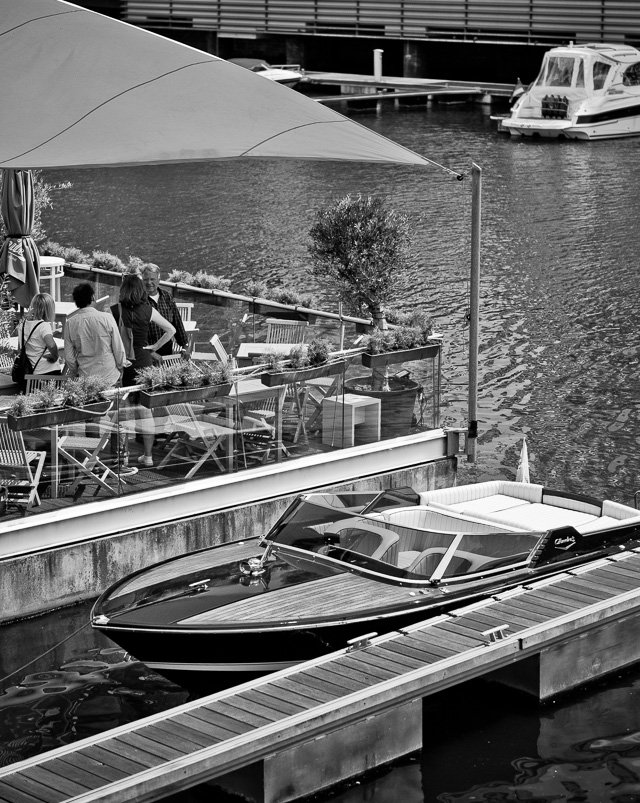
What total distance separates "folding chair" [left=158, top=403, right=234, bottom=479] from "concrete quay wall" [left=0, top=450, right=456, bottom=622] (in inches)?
11.5

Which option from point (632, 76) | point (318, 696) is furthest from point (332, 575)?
point (632, 76)

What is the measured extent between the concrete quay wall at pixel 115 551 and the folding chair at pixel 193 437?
0.96 ft

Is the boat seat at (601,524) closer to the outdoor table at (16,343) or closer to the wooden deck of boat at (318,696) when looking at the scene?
the wooden deck of boat at (318,696)

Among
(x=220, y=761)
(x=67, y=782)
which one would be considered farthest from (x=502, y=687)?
(x=67, y=782)

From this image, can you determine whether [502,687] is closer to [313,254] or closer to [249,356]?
[249,356]

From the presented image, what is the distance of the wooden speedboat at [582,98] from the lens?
132 ft

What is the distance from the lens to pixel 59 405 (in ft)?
36.6

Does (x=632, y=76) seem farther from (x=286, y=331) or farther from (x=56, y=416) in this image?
(x=56, y=416)

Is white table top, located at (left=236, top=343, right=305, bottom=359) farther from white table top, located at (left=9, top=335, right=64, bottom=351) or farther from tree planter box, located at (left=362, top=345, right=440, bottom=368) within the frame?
white table top, located at (left=9, top=335, right=64, bottom=351)

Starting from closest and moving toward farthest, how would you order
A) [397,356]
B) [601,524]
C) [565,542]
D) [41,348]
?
[565,542] → [601,524] → [41,348] → [397,356]

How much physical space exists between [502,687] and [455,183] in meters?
24.9

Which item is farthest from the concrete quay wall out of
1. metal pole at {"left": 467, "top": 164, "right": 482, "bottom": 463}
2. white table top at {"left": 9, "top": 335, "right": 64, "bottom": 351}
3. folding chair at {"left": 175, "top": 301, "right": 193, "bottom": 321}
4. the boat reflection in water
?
folding chair at {"left": 175, "top": 301, "right": 193, "bottom": 321}

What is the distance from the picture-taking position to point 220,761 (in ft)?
26.3

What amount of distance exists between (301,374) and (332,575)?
2.73 metres
